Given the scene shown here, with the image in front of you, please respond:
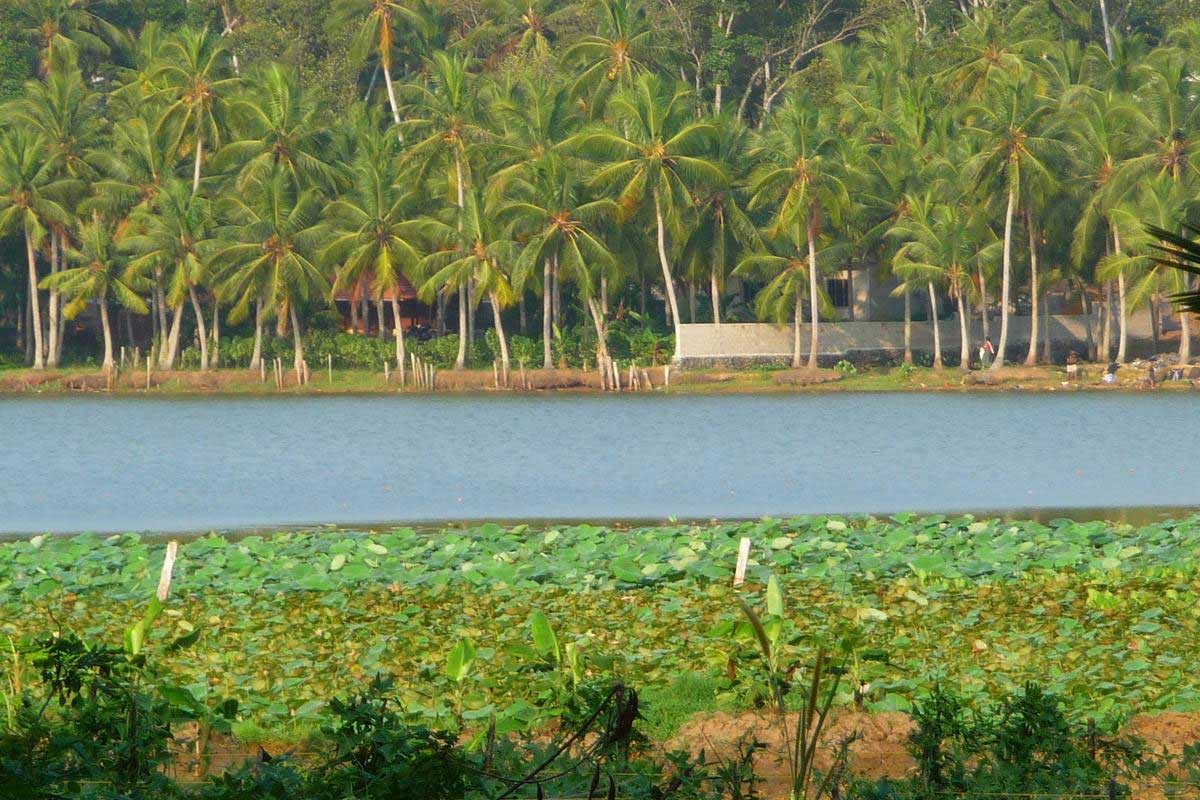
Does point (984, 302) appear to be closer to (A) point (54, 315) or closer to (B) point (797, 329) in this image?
(B) point (797, 329)

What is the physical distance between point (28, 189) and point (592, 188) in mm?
18328

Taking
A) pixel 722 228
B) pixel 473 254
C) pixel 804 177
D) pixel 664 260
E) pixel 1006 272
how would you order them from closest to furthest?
pixel 804 177, pixel 1006 272, pixel 473 254, pixel 664 260, pixel 722 228

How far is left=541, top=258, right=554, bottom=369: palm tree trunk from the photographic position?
54.7 m

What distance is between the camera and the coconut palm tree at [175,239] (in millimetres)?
54438

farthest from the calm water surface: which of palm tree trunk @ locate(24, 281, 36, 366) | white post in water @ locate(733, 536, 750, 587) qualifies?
white post in water @ locate(733, 536, 750, 587)

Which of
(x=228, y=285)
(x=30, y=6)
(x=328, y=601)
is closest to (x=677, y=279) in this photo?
(x=228, y=285)

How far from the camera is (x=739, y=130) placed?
55.6 m

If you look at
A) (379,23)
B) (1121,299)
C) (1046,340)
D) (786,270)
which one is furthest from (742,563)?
(379,23)

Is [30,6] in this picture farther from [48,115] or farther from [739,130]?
[739,130]

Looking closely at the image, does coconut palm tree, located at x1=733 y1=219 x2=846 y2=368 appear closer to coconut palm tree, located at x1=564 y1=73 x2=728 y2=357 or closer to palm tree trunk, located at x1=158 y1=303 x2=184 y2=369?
coconut palm tree, located at x1=564 y1=73 x2=728 y2=357

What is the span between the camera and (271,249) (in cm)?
5394

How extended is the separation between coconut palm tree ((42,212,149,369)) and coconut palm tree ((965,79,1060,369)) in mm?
26757

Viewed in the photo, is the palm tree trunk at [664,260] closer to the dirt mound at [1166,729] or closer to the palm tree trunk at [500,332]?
the palm tree trunk at [500,332]

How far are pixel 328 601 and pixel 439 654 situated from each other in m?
2.60
